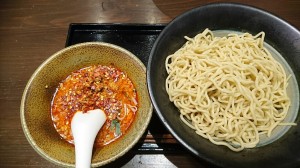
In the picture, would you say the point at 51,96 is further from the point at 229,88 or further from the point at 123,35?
the point at 229,88

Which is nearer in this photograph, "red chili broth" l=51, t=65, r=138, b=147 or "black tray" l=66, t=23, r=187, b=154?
"red chili broth" l=51, t=65, r=138, b=147

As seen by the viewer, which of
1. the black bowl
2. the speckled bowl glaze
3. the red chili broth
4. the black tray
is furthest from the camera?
the black tray

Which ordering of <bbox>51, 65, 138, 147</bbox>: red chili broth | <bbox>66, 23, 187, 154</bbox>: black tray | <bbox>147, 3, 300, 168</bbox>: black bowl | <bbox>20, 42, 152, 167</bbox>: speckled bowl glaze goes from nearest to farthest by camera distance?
<bbox>147, 3, 300, 168</bbox>: black bowl
<bbox>20, 42, 152, 167</bbox>: speckled bowl glaze
<bbox>51, 65, 138, 147</bbox>: red chili broth
<bbox>66, 23, 187, 154</bbox>: black tray

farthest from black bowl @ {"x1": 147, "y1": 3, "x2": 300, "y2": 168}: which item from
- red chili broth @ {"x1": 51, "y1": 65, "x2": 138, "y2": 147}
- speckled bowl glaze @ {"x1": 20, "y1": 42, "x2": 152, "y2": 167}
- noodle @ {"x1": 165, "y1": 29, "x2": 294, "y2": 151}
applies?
red chili broth @ {"x1": 51, "y1": 65, "x2": 138, "y2": 147}

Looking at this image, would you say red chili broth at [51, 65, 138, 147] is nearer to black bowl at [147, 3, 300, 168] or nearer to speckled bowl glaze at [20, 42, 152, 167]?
speckled bowl glaze at [20, 42, 152, 167]

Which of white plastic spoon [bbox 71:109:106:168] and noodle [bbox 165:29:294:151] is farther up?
noodle [bbox 165:29:294:151]

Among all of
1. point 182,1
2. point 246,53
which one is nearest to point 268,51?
point 246,53

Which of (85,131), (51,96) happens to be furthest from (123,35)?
(85,131)
